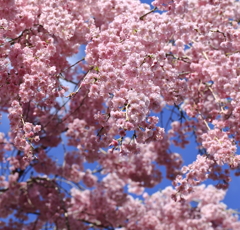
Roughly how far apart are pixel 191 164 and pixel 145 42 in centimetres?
165

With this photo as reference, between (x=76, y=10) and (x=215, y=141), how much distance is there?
9.64 ft

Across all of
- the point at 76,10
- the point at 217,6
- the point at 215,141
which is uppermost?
the point at 217,6

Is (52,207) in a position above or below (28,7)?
below

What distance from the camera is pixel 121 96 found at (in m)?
3.14

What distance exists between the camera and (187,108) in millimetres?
5852

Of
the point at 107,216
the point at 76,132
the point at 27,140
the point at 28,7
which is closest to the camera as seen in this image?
the point at 27,140

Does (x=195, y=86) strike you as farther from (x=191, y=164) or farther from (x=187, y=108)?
(x=191, y=164)

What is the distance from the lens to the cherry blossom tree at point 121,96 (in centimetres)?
342

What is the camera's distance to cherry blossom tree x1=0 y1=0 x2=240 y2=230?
342 centimetres

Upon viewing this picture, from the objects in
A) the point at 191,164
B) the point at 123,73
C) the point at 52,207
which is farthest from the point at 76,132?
the point at 123,73

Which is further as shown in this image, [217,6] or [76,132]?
[76,132]

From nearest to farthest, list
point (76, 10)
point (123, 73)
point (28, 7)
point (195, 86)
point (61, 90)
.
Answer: point (123, 73)
point (61, 90)
point (28, 7)
point (76, 10)
point (195, 86)

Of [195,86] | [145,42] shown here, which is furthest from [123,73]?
[195,86]

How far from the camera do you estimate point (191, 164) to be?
4148 millimetres
